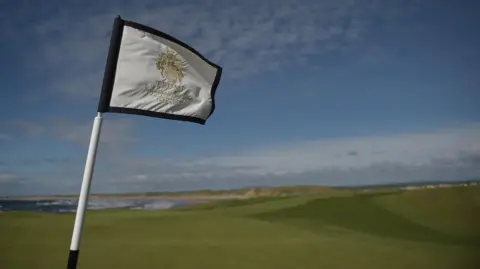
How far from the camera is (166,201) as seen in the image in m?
2.87

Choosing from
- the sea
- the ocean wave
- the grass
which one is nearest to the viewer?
the grass

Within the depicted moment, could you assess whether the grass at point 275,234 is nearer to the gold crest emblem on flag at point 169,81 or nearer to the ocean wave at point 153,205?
the ocean wave at point 153,205

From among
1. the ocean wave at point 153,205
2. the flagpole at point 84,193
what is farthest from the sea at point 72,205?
the flagpole at point 84,193

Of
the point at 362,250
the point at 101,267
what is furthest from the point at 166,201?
the point at 362,250

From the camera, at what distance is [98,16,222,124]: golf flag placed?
0.96 m

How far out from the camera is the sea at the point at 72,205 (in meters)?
2.59

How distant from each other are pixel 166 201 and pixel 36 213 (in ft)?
2.79

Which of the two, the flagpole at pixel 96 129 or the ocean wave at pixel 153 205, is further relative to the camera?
the ocean wave at pixel 153 205

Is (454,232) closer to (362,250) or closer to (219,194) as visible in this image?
(362,250)

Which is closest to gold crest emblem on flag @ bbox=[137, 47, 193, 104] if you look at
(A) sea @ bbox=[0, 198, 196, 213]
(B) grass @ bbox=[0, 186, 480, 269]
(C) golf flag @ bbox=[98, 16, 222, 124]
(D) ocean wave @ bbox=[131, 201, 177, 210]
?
(C) golf flag @ bbox=[98, 16, 222, 124]

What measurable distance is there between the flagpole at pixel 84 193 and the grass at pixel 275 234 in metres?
1.54

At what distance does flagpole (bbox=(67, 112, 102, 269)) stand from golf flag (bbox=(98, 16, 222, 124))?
0.06 m

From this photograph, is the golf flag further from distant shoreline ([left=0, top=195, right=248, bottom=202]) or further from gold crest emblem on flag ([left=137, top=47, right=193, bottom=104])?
distant shoreline ([left=0, top=195, right=248, bottom=202])

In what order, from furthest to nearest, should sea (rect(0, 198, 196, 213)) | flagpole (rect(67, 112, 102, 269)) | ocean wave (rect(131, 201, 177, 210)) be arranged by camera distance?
ocean wave (rect(131, 201, 177, 210))
sea (rect(0, 198, 196, 213))
flagpole (rect(67, 112, 102, 269))
